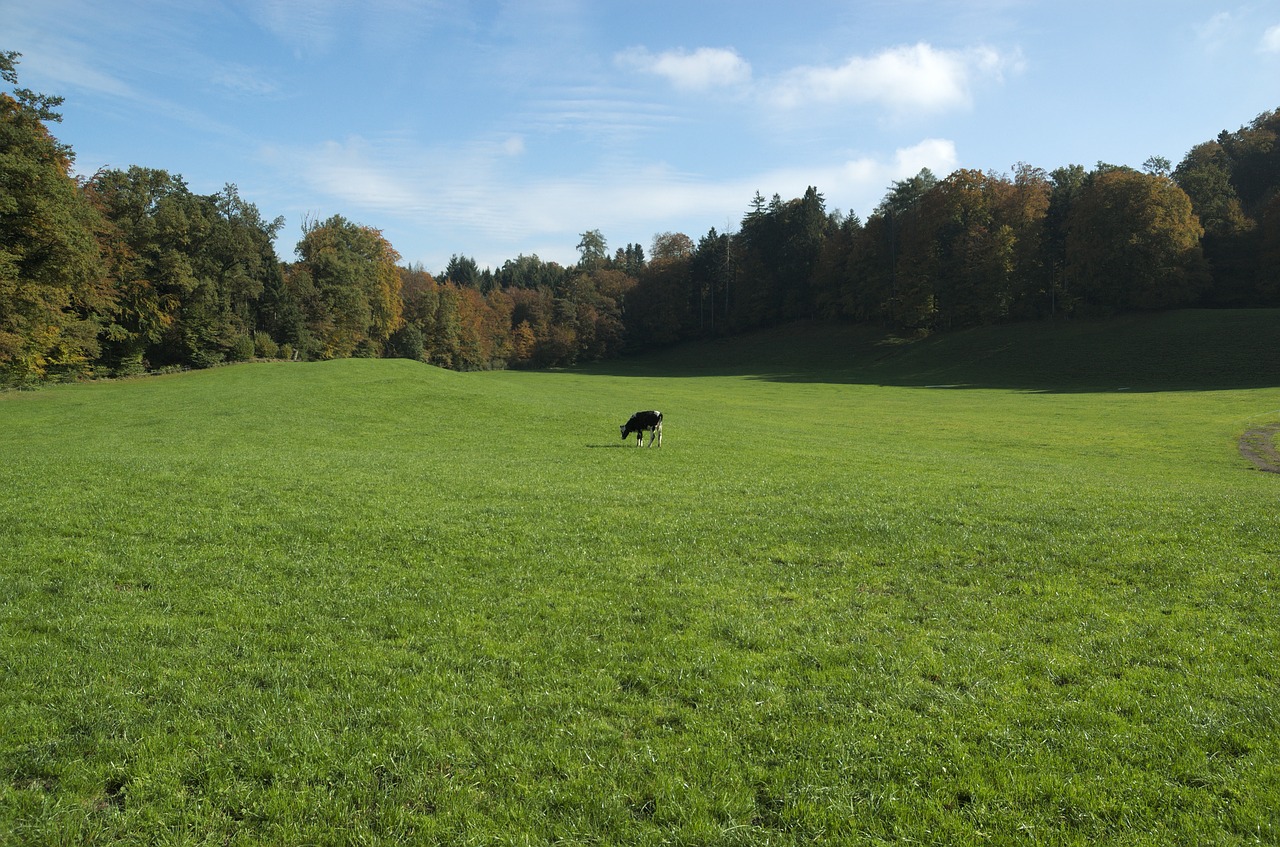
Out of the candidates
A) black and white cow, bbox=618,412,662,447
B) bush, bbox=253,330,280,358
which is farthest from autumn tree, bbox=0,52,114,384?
black and white cow, bbox=618,412,662,447

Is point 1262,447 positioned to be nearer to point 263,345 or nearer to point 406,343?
point 263,345

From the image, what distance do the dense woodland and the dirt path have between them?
56537 millimetres

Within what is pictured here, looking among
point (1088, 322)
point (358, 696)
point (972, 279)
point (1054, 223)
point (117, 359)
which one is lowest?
point (358, 696)

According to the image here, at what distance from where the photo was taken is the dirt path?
2625cm

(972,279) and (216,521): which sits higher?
(972,279)

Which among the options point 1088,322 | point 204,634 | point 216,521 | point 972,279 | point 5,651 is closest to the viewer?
point 5,651

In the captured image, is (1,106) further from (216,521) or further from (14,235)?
(216,521)

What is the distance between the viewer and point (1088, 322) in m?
84.3

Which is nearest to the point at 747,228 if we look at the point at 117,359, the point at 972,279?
the point at 972,279

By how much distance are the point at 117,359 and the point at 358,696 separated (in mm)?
72638

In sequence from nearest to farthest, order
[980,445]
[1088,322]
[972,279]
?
[980,445]
[1088,322]
[972,279]

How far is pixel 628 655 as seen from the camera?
335 inches

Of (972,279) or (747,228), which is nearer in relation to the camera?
(972,279)

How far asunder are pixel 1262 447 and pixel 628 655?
115 ft
